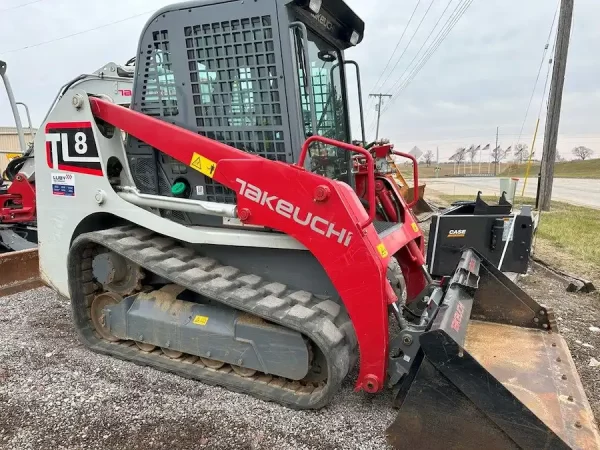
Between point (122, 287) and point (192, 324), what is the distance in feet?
2.50

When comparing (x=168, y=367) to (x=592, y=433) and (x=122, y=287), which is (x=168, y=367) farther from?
(x=592, y=433)

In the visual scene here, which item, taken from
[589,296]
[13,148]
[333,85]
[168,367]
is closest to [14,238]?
[168,367]

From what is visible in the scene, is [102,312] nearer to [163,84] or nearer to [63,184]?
[63,184]

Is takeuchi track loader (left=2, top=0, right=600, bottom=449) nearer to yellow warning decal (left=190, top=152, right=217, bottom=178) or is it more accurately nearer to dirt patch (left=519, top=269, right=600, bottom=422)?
yellow warning decal (left=190, top=152, right=217, bottom=178)

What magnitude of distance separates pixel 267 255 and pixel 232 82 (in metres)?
1.24

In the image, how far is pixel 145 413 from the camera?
2895 millimetres

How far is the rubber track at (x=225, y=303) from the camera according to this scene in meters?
2.84

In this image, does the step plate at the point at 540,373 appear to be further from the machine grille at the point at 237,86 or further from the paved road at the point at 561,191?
the paved road at the point at 561,191

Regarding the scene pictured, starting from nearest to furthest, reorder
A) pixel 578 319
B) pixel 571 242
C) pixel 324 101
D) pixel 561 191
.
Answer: pixel 324 101 → pixel 578 319 → pixel 571 242 → pixel 561 191

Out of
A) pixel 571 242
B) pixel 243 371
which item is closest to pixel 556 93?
pixel 571 242

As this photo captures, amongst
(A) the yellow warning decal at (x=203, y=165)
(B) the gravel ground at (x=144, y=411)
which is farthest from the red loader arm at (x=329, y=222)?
(B) the gravel ground at (x=144, y=411)

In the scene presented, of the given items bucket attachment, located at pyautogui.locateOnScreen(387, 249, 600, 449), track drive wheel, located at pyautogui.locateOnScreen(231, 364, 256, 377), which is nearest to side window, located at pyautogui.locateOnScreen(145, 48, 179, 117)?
track drive wheel, located at pyautogui.locateOnScreen(231, 364, 256, 377)

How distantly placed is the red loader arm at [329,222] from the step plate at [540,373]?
747 mm

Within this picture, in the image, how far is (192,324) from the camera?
10.8 ft
